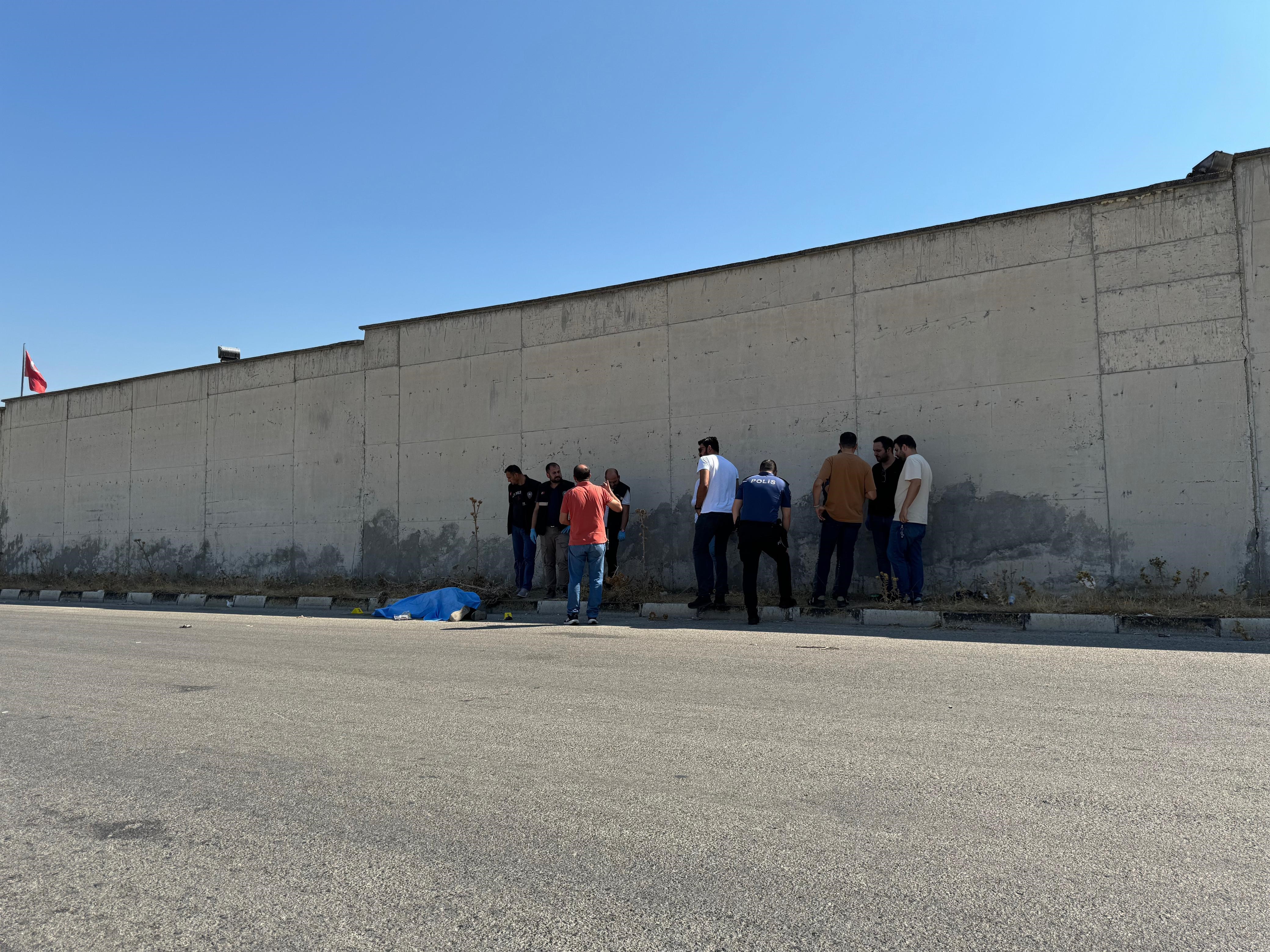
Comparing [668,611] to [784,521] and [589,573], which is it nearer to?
[589,573]

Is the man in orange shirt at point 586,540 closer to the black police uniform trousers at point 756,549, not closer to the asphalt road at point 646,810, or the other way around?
the black police uniform trousers at point 756,549

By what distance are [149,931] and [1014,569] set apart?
10.4 meters

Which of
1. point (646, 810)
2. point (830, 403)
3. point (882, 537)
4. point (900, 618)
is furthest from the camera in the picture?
point (830, 403)

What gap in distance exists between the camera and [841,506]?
11.0 meters

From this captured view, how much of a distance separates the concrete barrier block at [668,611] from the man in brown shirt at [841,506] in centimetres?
149

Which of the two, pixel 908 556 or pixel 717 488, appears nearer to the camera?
pixel 908 556

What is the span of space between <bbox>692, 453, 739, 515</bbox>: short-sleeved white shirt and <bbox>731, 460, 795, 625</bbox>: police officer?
641mm

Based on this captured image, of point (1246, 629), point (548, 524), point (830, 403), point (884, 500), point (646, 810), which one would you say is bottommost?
point (646, 810)

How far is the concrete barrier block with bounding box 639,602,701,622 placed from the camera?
11.4 meters

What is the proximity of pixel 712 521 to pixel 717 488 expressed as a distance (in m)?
0.41

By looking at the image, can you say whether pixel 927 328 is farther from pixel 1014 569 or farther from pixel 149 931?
pixel 149 931

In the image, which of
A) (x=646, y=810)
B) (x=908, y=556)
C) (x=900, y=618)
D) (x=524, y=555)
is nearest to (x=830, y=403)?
(x=908, y=556)

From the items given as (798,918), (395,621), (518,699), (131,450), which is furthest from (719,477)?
(131,450)

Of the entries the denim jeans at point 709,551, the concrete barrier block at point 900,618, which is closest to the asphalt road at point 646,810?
the concrete barrier block at point 900,618
